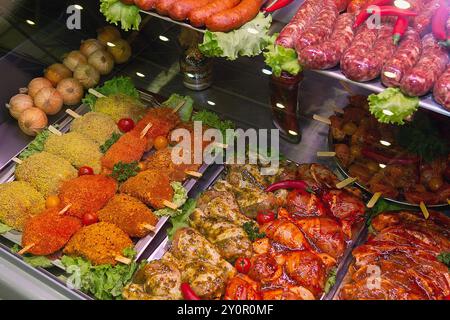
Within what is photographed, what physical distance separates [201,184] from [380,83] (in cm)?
190

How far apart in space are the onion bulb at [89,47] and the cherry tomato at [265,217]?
2610 millimetres

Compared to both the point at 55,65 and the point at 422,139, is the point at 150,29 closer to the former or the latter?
the point at 55,65

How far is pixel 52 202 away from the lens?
16.0 ft

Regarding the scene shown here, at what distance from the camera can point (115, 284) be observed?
173 inches

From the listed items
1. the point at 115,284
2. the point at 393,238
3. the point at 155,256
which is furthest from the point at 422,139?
the point at 115,284

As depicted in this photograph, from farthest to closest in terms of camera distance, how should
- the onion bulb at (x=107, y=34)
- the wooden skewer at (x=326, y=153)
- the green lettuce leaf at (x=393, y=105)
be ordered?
the onion bulb at (x=107, y=34), the wooden skewer at (x=326, y=153), the green lettuce leaf at (x=393, y=105)

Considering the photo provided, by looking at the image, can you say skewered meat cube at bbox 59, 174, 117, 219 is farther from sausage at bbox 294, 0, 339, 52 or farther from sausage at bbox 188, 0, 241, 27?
sausage at bbox 294, 0, 339, 52

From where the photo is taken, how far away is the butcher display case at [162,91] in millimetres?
4527

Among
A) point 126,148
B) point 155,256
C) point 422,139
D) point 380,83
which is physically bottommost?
point 155,256

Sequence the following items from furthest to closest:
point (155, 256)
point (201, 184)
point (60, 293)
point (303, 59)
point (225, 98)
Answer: point (225, 98), point (201, 184), point (155, 256), point (60, 293), point (303, 59)

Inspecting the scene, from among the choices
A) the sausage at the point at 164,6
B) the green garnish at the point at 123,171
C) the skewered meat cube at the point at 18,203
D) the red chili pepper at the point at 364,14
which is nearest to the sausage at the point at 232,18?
the sausage at the point at 164,6

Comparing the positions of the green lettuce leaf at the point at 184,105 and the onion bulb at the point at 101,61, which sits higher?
the onion bulb at the point at 101,61

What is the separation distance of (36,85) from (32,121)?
0.45 meters

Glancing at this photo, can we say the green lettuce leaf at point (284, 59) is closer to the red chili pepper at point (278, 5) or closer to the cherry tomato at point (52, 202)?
the red chili pepper at point (278, 5)
